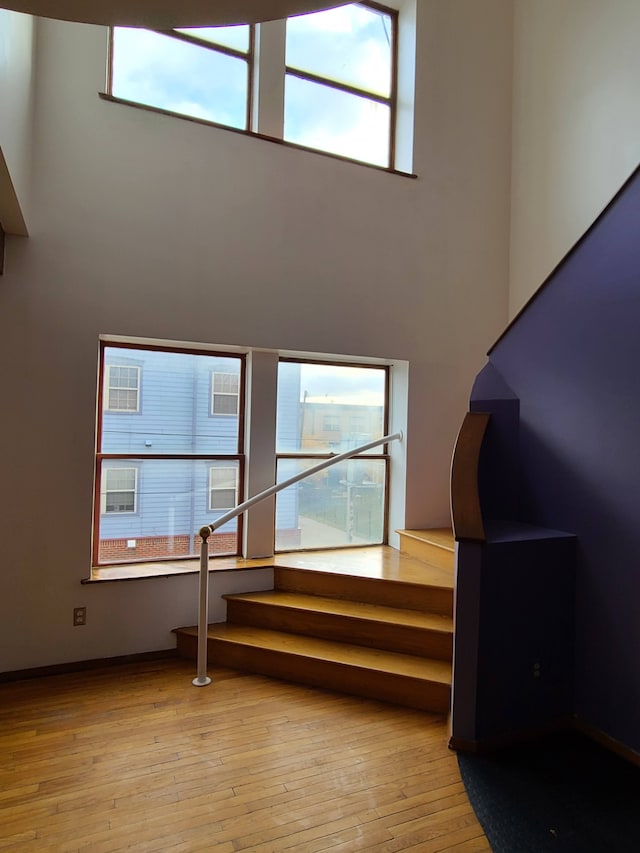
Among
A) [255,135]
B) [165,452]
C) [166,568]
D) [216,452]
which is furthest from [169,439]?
[255,135]

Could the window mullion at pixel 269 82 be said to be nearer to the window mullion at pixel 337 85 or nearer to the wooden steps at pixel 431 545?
the window mullion at pixel 337 85

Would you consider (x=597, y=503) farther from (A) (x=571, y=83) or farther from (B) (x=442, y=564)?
(A) (x=571, y=83)

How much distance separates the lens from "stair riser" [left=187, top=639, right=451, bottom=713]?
2.77 meters

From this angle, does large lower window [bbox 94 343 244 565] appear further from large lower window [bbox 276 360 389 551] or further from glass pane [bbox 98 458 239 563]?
large lower window [bbox 276 360 389 551]

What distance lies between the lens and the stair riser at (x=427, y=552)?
3580mm

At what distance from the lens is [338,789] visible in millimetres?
2146

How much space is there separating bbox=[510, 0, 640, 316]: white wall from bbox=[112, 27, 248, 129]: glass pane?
8.26 feet

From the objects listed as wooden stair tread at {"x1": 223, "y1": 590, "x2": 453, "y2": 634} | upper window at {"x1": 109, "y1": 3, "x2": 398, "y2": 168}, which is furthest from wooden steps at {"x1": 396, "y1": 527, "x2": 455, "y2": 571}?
upper window at {"x1": 109, "y1": 3, "x2": 398, "y2": 168}

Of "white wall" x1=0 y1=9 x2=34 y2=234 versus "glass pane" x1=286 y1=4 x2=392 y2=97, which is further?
"glass pane" x1=286 y1=4 x2=392 y2=97

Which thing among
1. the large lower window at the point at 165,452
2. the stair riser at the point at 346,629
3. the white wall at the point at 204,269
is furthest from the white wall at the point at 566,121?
the stair riser at the point at 346,629

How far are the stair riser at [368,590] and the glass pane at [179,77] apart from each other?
11.0 ft

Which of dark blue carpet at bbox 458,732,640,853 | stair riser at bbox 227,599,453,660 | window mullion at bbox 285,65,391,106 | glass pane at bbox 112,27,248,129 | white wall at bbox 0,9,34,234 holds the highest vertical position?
window mullion at bbox 285,65,391,106

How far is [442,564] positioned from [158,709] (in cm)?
207

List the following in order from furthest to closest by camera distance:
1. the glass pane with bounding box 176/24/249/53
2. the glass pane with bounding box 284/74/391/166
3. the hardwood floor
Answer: the glass pane with bounding box 284/74/391/166, the glass pane with bounding box 176/24/249/53, the hardwood floor
